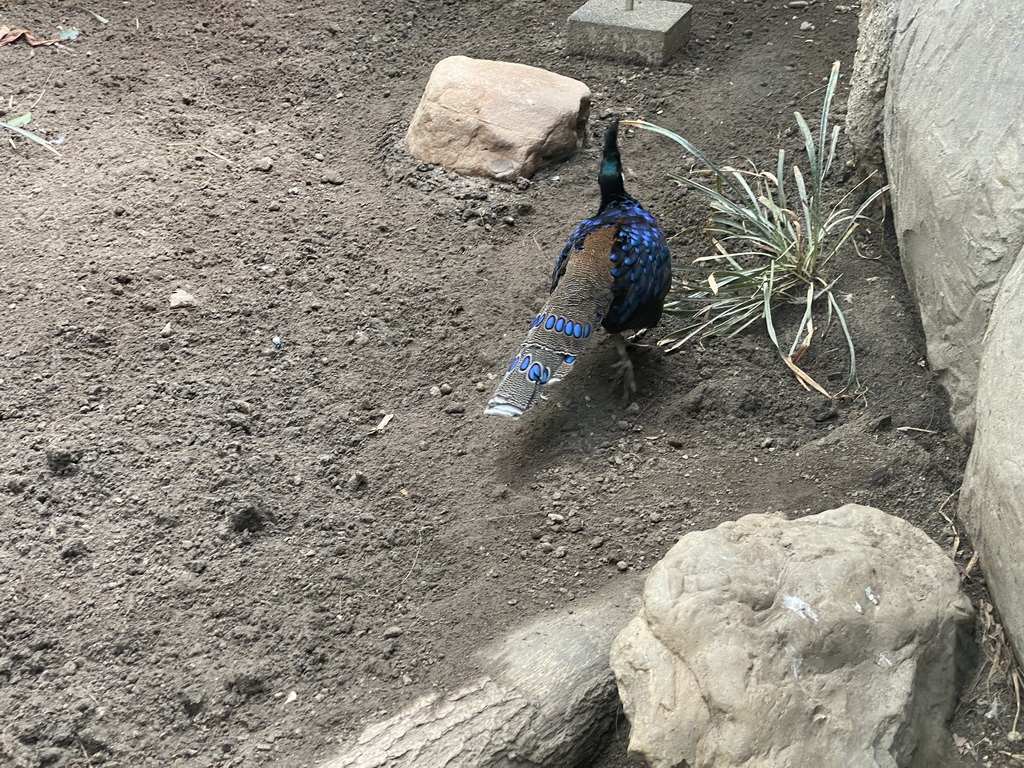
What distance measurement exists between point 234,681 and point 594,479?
130 centimetres

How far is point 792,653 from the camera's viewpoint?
2168 mm

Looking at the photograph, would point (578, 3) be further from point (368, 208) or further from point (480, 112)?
point (368, 208)

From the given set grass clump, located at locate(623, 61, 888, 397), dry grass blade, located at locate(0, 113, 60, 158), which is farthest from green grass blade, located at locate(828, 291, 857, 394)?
dry grass blade, located at locate(0, 113, 60, 158)

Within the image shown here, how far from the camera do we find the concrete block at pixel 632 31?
5215 millimetres

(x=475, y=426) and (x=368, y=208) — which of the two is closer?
(x=475, y=426)

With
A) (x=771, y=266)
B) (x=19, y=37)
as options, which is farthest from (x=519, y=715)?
(x=19, y=37)

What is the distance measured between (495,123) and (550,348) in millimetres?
1739

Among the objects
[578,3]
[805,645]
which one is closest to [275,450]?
[805,645]

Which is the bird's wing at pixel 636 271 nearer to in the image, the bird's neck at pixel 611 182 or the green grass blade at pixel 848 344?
the bird's neck at pixel 611 182

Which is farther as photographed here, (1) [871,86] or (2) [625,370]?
(1) [871,86]

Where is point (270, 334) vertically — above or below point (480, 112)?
below

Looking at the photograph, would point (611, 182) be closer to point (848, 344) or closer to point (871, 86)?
point (848, 344)

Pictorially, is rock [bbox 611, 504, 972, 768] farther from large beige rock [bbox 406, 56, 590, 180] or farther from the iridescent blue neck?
large beige rock [bbox 406, 56, 590, 180]

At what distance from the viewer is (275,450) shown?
10.6 ft
